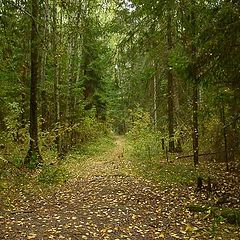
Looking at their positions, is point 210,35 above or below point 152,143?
above

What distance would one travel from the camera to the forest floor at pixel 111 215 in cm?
665

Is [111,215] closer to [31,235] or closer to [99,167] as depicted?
[31,235]

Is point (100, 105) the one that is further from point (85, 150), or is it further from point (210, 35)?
point (210, 35)

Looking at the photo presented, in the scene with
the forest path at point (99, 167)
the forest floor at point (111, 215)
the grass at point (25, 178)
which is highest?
the grass at point (25, 178)

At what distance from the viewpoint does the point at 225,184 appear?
34.2ft

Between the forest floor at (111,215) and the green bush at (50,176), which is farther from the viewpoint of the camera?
the green bush at (50,176)

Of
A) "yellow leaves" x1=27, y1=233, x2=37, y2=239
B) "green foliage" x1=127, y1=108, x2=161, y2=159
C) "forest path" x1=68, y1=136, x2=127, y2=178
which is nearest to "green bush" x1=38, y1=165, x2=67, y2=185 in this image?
"forest path" x1=68, y1=136, x2=127, y2=178

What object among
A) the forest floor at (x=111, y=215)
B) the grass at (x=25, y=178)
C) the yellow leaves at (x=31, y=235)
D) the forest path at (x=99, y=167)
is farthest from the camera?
the forest path at (x=99, y=167)

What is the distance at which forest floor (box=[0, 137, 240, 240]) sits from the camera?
6648 mm

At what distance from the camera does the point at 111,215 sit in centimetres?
790

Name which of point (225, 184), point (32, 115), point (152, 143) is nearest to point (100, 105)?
point (152, 143)

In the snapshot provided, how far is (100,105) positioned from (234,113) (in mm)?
20229

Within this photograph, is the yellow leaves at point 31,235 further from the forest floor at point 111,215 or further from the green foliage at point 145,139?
the green foliage at point 145,139

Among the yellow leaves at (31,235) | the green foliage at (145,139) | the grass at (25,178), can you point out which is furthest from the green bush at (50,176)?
the green foliage at (145,139)
